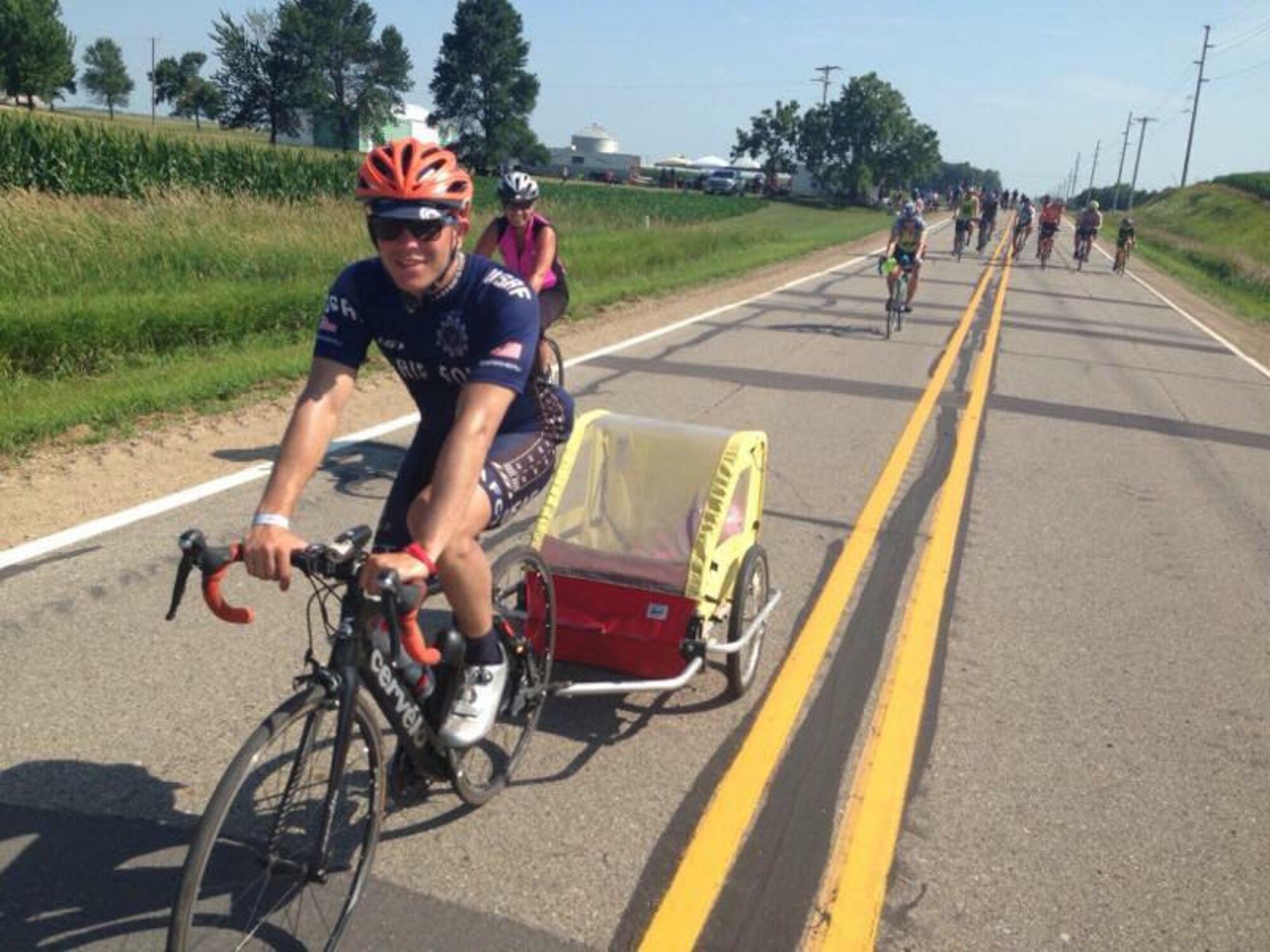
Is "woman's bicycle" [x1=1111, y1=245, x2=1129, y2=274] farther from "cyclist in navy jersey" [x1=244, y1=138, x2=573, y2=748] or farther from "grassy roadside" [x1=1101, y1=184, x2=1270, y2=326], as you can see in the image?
"cyclist in navy jersey" [x1=244, y1=138, x2=573, y2=748]

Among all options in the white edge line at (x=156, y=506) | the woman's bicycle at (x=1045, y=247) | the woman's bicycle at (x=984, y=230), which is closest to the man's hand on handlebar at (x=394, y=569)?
the white edge line at (x=156, y=506)

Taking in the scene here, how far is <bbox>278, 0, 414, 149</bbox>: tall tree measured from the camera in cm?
9388

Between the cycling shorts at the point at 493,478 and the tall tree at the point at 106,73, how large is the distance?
14466cm

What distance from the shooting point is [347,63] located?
96.1 meters

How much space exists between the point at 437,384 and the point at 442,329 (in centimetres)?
22

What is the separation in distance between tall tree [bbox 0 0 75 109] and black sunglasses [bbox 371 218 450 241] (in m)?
86.7

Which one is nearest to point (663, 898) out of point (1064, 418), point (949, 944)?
point (949, 944)

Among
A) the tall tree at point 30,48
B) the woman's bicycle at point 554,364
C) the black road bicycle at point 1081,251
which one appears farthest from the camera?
the tall tree at point 30,48

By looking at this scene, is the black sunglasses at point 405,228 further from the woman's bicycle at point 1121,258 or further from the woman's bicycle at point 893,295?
the woman's bicycle at point 1121,258

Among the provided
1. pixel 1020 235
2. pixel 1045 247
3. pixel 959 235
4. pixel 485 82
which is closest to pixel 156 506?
pixel 959 235

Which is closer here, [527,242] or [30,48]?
[527,242]

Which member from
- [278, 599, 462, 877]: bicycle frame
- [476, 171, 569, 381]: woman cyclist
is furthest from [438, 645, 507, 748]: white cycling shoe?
[476, 171, 569, 381]: woman cyclist

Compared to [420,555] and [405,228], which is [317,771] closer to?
[420,555]

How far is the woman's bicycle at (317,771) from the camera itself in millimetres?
2551
